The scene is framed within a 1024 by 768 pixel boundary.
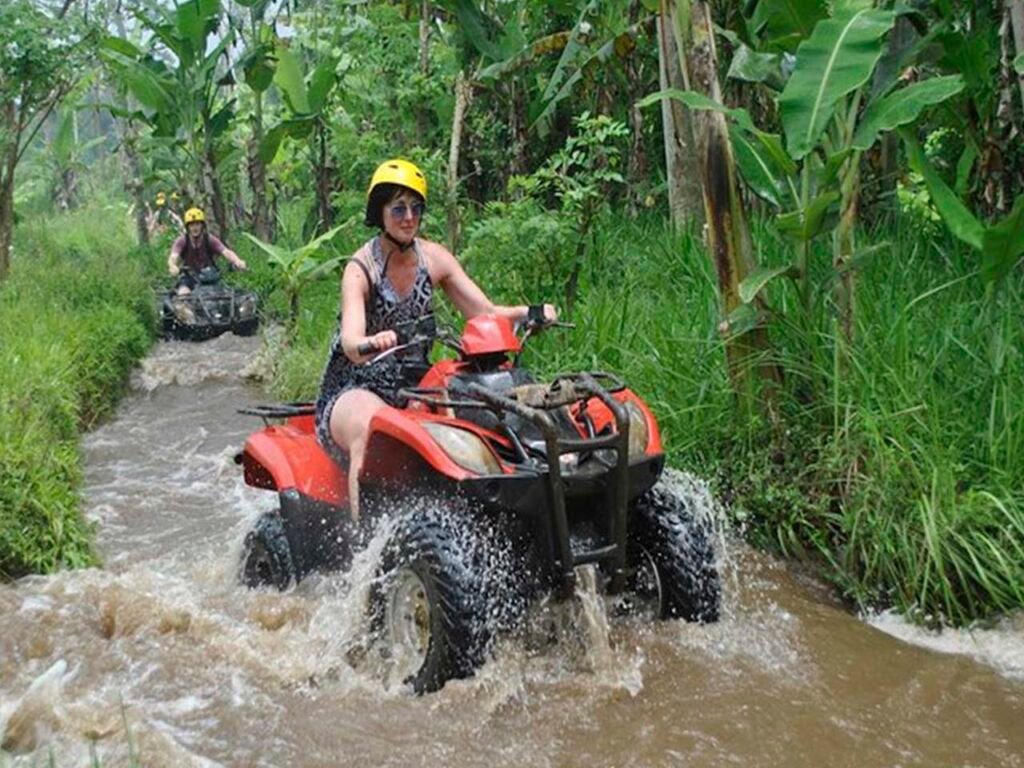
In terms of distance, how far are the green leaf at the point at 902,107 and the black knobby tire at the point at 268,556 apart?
9.78ft

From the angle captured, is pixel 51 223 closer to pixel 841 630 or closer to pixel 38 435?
pixel 38 435

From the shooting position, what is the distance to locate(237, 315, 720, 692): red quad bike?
12.8ft

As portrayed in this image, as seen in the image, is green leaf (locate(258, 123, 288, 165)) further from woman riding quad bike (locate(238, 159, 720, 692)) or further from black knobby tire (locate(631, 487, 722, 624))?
black knobby tire (locate(631, 487, 722, 624))

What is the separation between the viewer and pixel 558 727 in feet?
12.8

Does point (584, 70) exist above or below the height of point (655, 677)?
above

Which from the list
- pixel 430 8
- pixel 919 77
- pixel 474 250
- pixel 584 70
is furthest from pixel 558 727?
pixel 430 8

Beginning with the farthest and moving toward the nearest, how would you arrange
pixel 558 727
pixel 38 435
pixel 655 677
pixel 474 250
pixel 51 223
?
pixel 51 223, pixel 474 250, pixel 38 435, pixel 655 677, pixel 558 727

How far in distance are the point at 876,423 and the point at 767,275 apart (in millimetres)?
785

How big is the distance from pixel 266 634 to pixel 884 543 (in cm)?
254

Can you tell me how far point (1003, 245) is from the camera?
16.5 feet

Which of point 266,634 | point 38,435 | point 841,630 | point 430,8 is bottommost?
point 841,630

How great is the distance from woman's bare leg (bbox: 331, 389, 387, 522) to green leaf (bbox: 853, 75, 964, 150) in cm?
233

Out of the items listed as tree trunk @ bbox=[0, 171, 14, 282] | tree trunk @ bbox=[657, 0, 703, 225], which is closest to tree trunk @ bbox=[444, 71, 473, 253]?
tree trunk @ bbox=[657, 0, 703, 225]

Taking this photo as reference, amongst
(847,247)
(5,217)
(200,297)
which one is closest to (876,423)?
(847,247)
